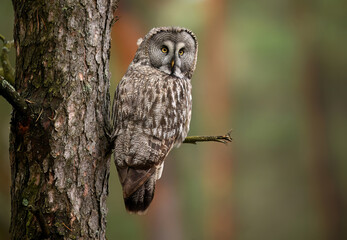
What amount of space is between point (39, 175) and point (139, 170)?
23.4 inches

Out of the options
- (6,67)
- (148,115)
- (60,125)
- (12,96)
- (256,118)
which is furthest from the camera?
(256,118)

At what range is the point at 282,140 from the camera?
483 inches

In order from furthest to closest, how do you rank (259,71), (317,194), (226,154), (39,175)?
(259,71)
(226,154)
(317,194)
(39,175)

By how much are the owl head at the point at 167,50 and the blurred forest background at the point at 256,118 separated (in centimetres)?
459

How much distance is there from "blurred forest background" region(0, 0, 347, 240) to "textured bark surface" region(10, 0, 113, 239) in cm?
541

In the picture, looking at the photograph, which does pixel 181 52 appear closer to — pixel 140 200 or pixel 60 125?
pixel 140 200

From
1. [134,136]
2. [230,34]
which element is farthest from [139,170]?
[230,34]

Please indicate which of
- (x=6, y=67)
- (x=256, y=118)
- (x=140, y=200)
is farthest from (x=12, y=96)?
(x=256, y=118)

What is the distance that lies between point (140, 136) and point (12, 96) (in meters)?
0.80

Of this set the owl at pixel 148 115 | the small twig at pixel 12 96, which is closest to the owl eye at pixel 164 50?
the owl at pixel 148 115

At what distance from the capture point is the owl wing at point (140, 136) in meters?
2.44

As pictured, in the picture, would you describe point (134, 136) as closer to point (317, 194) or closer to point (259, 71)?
point (317, 194)

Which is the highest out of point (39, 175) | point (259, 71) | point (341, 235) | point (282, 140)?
point (259, 71)

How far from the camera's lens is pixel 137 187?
2.41 metres
